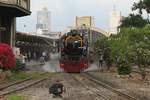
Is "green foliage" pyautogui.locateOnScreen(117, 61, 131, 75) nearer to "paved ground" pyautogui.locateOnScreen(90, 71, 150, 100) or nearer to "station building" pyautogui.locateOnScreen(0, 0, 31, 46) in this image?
"paved ground" pyautogui.locateOnScreen(90, 71, 150, 100)

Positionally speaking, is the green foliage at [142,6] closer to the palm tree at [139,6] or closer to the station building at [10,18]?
the palm tree at [139,6]

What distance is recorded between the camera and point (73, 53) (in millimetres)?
48562

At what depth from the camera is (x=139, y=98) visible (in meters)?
22.8

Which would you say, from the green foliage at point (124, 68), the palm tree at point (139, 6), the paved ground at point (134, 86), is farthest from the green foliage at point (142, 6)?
the paved ground at point (134, 86)

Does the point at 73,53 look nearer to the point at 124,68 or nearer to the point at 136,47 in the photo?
the point at 124,68

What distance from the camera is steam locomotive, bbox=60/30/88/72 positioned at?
47.7 m

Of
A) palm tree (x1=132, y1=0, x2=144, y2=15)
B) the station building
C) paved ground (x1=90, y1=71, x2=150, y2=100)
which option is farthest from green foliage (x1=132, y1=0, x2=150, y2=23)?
paved ground (x1=90, y1=71, x2=150, y2=100)

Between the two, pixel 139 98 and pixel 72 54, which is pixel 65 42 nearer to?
pixel 72 54


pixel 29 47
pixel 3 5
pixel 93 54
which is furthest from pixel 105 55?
pixel 29 47

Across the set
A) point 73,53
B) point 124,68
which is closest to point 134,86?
point 124,68

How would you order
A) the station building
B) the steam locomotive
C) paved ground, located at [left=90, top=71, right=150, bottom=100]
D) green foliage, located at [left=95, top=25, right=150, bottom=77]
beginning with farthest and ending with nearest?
the station building < the steam locomotive < green foliage, located at [left=95, top=25, right=150, bottom=77] < paved ground, located at [left=90, top=71, right=150, bottom=100]

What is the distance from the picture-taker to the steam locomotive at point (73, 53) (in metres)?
47.7

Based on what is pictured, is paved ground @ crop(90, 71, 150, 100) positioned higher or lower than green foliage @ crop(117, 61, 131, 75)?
lower

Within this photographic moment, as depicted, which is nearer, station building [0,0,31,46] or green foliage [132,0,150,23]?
station building [0,0,31,46]
